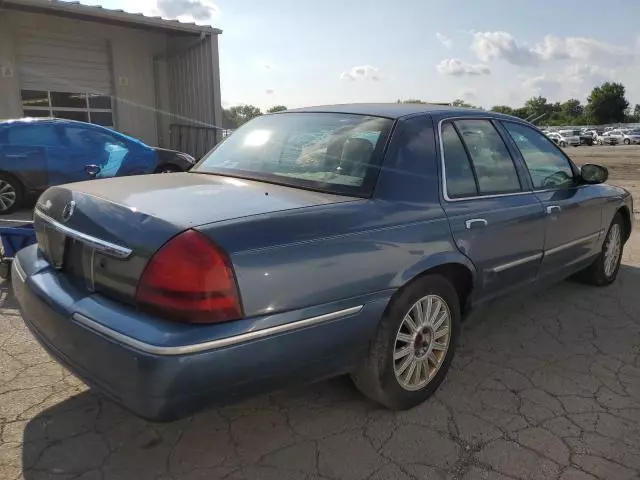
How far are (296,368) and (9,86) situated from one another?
12.7 m

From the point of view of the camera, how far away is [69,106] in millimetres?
13570

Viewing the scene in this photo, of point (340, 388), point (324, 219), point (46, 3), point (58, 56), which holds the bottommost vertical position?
point (340, 388)

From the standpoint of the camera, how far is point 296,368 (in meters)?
2.21

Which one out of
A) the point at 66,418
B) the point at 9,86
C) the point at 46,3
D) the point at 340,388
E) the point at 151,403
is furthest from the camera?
the point at 9,86

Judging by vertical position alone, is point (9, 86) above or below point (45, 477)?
above

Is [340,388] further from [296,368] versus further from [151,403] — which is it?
[151,403]

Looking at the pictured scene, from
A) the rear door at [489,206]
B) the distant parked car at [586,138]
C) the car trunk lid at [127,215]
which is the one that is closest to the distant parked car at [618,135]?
the distant parked car at [586,138]

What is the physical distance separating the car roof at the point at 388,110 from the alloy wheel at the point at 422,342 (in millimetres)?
1044

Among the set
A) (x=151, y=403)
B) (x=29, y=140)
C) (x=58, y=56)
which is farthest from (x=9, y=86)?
(x=151, y=403)

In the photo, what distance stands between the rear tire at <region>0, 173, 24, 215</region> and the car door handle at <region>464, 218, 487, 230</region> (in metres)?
7.12

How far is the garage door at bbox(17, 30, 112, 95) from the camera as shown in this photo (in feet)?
41.2

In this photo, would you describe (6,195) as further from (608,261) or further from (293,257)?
(608,261)

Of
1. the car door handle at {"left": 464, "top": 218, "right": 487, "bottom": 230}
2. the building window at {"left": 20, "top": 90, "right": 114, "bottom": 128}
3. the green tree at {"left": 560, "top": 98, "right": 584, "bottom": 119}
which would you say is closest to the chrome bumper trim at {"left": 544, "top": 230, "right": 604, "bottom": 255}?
the car door handle at {"left": 464, "top": 218, "right": 487, "bottom": 230}

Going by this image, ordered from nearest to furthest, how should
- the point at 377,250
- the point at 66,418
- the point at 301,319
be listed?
the point at 301,319, the point at 377,250, the point at 66,418
